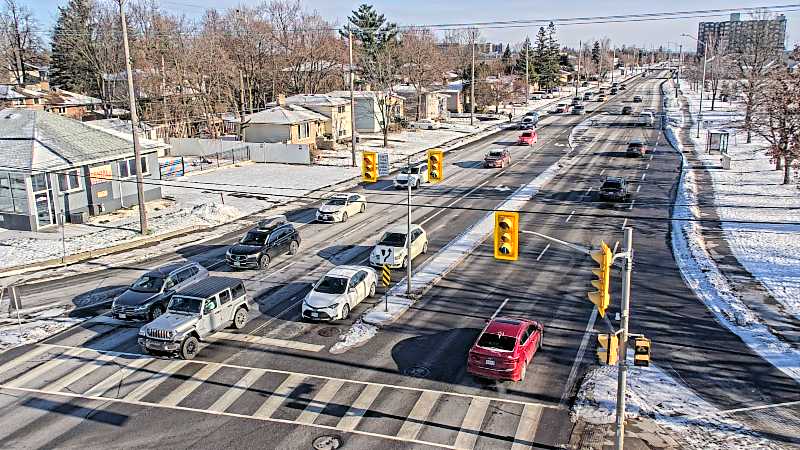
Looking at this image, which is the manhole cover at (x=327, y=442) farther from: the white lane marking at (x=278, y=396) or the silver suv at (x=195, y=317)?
the silver suv at (x=195, y=317)

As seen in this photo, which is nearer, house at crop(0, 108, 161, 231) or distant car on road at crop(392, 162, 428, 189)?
house at crop(0, 108, 161, 231)

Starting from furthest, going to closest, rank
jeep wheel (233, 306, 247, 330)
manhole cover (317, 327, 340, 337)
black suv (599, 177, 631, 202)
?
black suv (599, 177, 631, 202) < jeep wheel (233, 306, 247, 330) < manhole cover (317, 327, 340, 337)

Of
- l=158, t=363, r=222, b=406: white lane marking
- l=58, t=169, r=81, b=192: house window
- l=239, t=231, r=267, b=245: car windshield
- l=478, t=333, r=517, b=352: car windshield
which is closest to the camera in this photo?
l=158, t=363, r=222, b=406: white lane marking

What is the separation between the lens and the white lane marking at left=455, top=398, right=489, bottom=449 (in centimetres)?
1594

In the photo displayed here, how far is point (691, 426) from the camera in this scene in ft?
54.3

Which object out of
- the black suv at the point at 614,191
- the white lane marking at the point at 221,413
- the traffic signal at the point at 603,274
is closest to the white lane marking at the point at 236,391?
the white lane marking at the point at 221,413

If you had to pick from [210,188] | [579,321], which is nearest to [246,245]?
[579,321]

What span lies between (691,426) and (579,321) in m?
7.38

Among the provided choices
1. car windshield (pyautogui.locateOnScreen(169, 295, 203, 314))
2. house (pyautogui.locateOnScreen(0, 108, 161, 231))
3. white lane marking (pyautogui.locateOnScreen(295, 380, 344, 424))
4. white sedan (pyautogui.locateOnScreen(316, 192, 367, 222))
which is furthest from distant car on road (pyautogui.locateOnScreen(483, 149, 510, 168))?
white lane marking (pyautogui.locateOnScreen(295, 380, 344, 424))

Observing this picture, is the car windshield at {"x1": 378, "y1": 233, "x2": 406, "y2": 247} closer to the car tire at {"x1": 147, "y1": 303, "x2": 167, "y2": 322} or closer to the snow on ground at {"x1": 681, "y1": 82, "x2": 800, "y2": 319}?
the car tire at {"x1": 147, "y1": 303, "x2": 167, "y2": 322}

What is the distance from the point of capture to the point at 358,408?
17.7m

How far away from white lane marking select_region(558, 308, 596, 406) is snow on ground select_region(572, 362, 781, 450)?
34 cm

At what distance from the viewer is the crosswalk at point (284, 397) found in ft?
54.3

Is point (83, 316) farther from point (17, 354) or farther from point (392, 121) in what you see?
point (392, 121)
